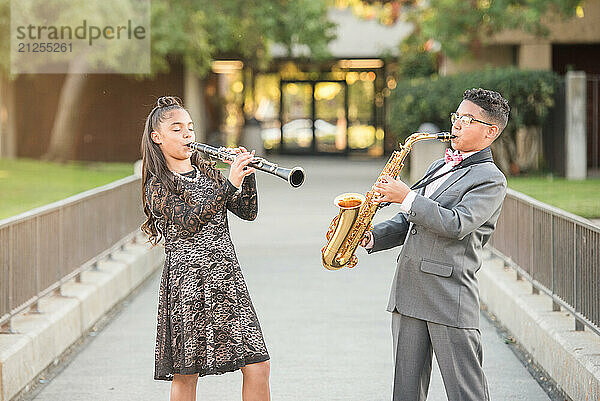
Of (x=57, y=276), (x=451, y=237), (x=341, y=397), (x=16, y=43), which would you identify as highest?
(x=16, y=43)

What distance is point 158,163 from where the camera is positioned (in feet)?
16.3

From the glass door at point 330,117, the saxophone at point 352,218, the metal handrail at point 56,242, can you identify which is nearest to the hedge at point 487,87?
the metal handrail at point 56,242

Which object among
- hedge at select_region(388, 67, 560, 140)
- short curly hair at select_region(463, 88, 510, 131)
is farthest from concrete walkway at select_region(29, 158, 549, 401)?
hedge at select_region(388, 67, 560, 140)

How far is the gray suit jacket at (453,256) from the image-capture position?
475cm

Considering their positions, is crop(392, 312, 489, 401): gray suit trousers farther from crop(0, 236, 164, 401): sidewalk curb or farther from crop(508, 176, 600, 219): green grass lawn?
crop(508, 176, 600, 219): green grass lawn

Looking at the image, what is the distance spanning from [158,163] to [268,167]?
60 centimetres

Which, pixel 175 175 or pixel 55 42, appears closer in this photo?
pixel 175 175

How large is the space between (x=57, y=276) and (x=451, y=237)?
4356 mm

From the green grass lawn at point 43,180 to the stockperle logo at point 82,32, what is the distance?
2.41m

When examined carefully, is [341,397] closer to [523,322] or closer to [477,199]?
[523,322]

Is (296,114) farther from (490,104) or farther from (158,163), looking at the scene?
(490,104)

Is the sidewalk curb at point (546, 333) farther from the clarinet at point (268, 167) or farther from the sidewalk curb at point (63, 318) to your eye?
the sidewalk curb at point (63, 318)

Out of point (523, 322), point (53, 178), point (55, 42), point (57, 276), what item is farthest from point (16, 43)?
point (523, 322)

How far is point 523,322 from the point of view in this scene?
788cm
